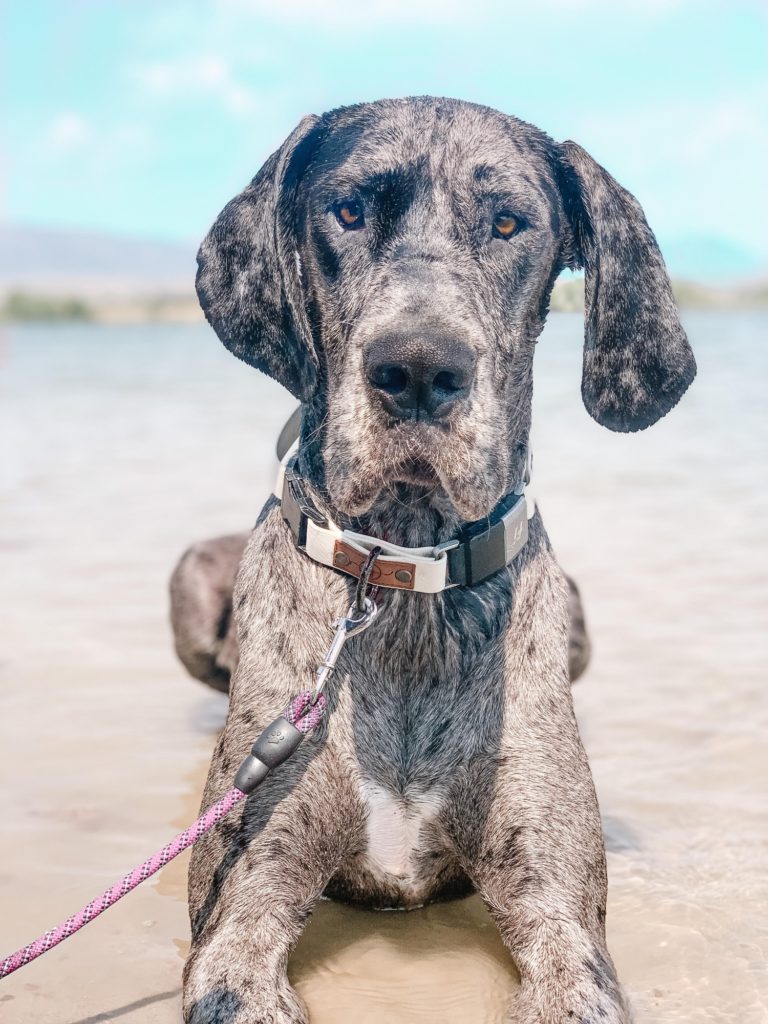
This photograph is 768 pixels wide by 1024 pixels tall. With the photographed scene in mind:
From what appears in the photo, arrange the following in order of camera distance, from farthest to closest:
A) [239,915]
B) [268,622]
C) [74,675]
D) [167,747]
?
1. [74,675]
2. [167,747]
3. [268,622]
4. [239,915]

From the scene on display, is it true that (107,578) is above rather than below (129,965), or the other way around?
below

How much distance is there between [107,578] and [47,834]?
11.2ft

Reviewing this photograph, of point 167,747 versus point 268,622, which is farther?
point 167,747

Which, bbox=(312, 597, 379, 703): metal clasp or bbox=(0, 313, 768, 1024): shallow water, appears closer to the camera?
bbox=(312, 597, 379, 703): metal clasp

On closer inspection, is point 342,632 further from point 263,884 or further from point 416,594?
point 263,884

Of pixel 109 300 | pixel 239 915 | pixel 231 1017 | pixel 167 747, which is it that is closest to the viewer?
pixel 231 1017

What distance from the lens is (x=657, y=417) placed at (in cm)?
341

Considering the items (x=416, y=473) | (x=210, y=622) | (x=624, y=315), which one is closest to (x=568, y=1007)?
(x=416, y=473)

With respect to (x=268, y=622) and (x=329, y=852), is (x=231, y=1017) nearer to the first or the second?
(x=329, y=852)

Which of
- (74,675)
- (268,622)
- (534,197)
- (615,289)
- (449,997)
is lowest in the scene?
(74,675)

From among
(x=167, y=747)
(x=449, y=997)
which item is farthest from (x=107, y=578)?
(x=449, y=997)

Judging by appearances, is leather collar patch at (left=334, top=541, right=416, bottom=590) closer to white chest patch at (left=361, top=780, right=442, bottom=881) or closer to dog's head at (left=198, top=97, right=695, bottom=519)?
dog's head at (left=198, top=97, right=695, bottom=519)

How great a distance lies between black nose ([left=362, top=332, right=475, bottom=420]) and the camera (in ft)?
8.78

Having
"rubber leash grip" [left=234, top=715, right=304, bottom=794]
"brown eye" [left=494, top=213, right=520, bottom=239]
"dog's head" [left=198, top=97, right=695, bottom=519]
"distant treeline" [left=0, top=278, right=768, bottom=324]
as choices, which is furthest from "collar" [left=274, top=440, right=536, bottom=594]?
"distant treeline" [left=0, top=278, right=768, bottom=324]
